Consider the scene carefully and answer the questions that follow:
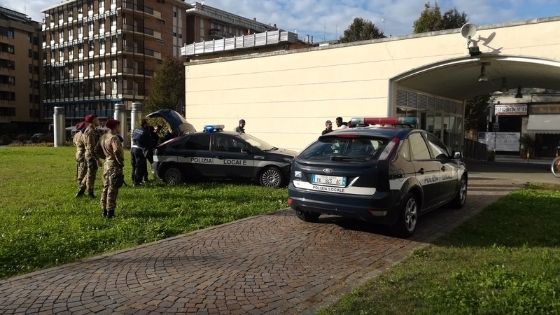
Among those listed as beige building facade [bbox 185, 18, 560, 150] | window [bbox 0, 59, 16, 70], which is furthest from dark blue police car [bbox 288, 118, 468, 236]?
window [bbox 0, 59, 16, 70]

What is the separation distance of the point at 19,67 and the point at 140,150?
83.3 metres

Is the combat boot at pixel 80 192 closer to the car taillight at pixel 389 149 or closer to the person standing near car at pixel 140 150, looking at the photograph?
the person standing near car at pixel 140 150

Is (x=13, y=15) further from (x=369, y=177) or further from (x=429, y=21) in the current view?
(x=369, y=177)

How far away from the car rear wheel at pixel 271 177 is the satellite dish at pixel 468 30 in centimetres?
797

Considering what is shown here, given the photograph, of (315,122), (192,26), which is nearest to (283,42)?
(192,26)

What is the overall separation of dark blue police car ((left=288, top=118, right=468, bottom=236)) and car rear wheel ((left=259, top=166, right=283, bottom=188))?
363cm

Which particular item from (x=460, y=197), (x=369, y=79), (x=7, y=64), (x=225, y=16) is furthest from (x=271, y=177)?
(x=7, y=64)

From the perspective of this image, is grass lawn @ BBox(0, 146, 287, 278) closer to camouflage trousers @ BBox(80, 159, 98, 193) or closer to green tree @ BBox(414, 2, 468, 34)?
camouflage trousers @ BBox(80, 159, 98, 193)

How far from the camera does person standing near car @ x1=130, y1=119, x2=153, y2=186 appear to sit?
11.7 metres

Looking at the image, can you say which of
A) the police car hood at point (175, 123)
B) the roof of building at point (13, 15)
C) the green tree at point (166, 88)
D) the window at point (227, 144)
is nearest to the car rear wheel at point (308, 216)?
the window at point (227, 144)

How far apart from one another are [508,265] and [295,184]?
3115mm

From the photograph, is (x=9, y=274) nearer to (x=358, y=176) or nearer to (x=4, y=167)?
(x=358, y=176)

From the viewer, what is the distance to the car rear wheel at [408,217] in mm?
6718

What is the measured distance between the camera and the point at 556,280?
15.4 ft
